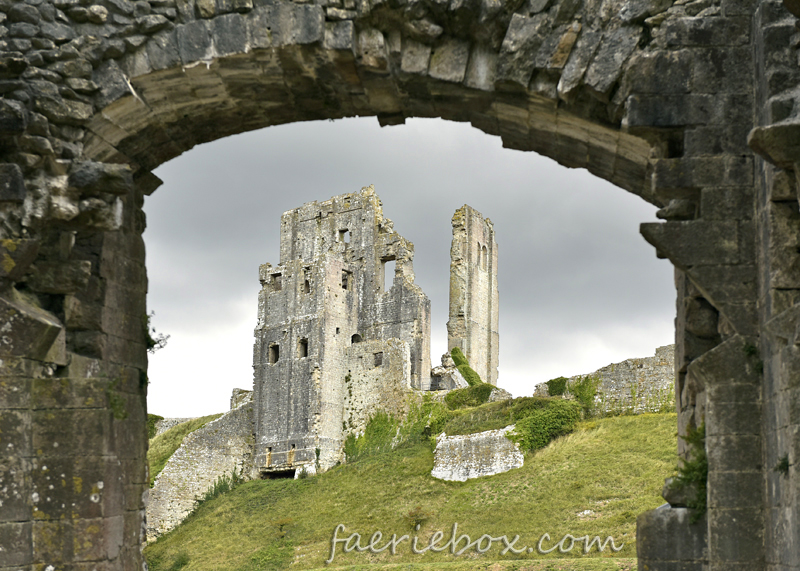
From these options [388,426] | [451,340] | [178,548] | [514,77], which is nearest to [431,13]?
[514,77]

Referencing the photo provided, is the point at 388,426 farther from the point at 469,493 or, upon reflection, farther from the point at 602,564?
the point at 602,564

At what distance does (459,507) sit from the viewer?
23.8m

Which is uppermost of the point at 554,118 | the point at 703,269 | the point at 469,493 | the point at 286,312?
the point at 286,312

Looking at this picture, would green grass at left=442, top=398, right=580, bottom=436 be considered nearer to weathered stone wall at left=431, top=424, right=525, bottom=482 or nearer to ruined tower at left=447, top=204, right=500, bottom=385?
weathered stone wall at left=431, top=424, right=525, bottom=482

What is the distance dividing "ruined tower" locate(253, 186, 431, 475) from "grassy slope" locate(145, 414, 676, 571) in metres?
5.16

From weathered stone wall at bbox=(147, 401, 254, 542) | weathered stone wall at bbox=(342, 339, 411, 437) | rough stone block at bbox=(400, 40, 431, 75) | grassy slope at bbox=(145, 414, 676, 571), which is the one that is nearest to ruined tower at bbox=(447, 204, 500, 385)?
weathered stone wall at bbox=(342, 339, 411, 437)

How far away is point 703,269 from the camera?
254 inches

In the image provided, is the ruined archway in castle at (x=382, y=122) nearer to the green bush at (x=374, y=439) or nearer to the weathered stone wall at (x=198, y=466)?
the weathered stone wall at (x=198, y=466)

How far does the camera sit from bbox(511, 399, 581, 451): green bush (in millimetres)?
26578

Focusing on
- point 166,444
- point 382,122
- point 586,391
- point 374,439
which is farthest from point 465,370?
point 382,122

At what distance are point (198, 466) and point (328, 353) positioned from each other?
722 centimetres

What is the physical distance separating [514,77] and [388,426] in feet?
97.0

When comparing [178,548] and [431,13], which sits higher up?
[431,13]

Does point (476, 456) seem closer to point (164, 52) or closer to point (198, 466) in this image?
point (198, 466)
